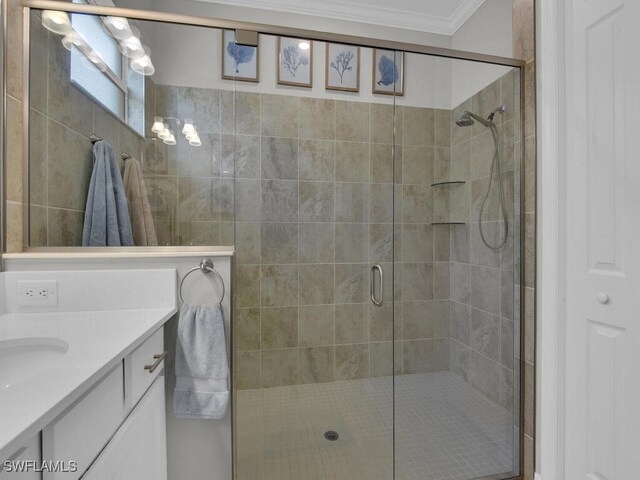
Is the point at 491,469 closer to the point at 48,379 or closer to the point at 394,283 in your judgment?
the point at 394,283

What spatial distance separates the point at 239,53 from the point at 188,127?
43 cm

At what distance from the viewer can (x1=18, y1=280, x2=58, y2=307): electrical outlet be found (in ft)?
3.47

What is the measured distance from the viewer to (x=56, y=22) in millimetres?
1180

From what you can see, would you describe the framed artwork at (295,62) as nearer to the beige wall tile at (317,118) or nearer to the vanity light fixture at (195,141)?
the beige wall tile at (317,118)

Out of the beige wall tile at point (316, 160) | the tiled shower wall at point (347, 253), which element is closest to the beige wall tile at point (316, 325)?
the tiled shower wall at point (347, 253)

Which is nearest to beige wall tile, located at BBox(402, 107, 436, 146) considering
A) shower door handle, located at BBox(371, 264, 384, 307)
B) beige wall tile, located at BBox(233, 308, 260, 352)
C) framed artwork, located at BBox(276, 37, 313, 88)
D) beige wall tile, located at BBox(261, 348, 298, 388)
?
framed artwork, located at BBox(276, 37, 313, 88)

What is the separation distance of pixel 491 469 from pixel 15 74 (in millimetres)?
2708

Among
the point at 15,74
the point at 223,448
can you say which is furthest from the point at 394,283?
the point at 15,74

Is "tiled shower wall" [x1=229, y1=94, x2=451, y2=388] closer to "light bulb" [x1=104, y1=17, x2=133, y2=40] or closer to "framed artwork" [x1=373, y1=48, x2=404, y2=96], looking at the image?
"framed artwork" [x1=373, y1=48, x2=404, y2=96]

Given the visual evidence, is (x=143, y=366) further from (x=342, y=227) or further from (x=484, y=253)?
(x=484, y=253)

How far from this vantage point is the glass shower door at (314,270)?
155cm

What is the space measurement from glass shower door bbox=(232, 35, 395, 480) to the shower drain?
0.4 inches

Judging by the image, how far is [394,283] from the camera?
1785mm

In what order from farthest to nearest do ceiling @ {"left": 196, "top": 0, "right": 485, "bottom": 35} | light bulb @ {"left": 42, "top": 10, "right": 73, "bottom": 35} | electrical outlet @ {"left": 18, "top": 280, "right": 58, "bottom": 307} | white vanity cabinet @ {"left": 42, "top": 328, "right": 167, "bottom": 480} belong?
ceiling @ {"left": 196, "top": 0, "right": 485, "bottom": 35} → light bulb @ {"left": 42, "top": 10, "right": 73, "bottom": 35} → electrical outlet @ {"left": 18, "top": 280, "right": 58, "bottom": 307} → white vanity cabinet @ {"left": 42, "top": 328, "right": 167, "bottom": 480}
